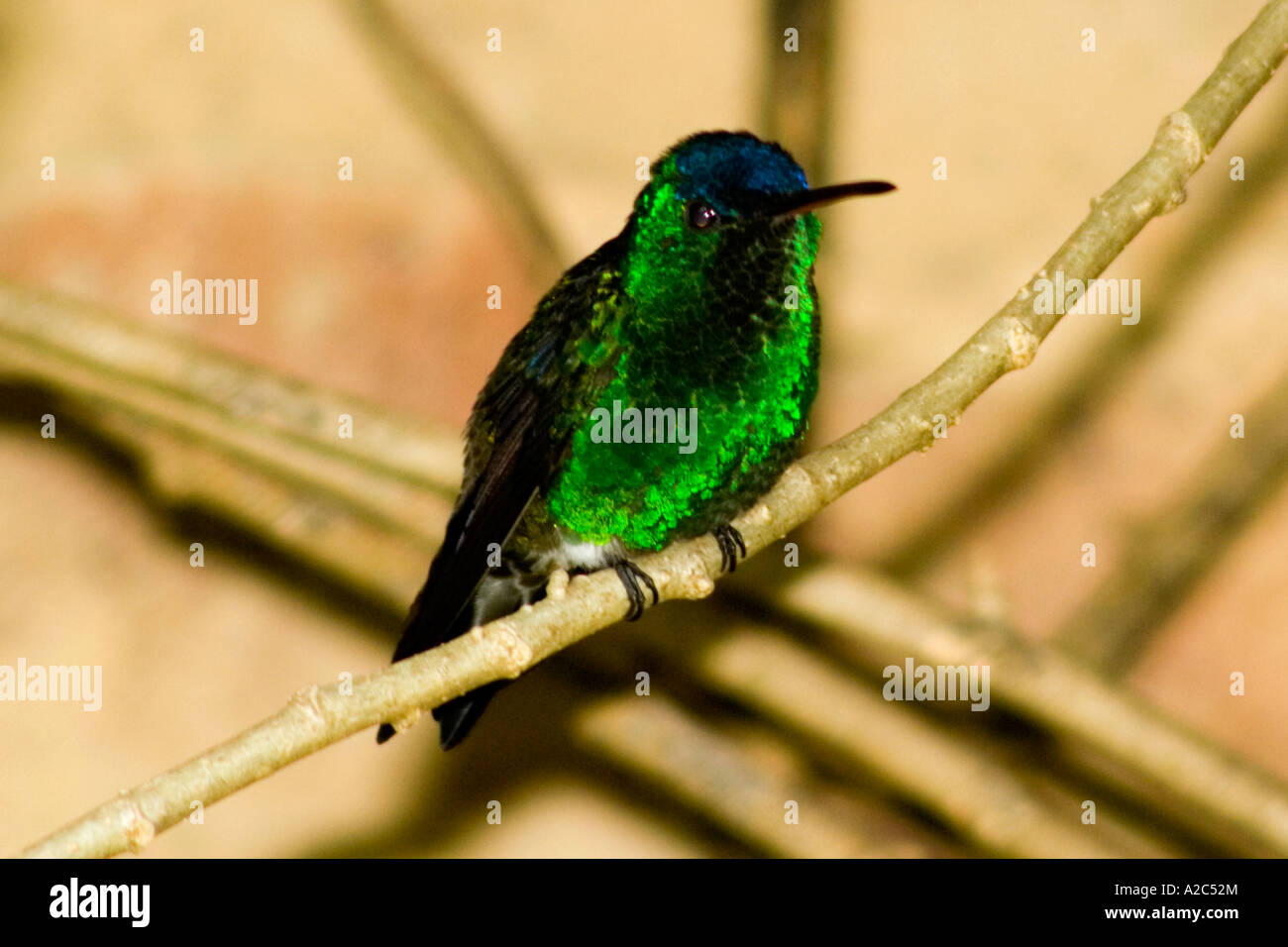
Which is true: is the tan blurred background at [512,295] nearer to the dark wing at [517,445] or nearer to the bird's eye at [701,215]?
the dark wing at [517,445]

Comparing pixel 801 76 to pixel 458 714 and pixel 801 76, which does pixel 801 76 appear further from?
pixel 458 714

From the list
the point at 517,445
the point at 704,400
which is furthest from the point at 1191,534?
the point at 517,445

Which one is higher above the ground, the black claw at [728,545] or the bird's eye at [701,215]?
the bird's eye at [701,215]

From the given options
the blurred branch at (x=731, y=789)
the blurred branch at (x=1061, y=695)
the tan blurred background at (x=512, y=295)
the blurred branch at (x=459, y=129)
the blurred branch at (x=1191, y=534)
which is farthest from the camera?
the tan blurred background at (x=512, y=295)

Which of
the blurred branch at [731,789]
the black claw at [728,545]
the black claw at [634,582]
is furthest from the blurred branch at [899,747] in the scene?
the black claw at [634,582]

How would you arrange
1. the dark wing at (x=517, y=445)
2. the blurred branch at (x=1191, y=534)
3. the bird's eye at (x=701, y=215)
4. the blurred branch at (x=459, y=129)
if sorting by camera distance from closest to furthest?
the bird's eye at (x=701, y=215) → the dark wing at (x=517, y=445) → the blurred branch at (x=1191, y=534) → the blurred branch at (x=459, y=129)

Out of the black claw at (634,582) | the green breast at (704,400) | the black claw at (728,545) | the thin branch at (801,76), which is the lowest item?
the black claw at (634,582)

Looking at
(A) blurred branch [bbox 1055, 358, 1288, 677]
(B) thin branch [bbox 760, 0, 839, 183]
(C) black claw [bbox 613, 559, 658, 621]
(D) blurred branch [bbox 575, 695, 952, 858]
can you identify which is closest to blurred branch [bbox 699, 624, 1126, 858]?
(D) blurred branch [bbox 575, 695, 952, 858]
